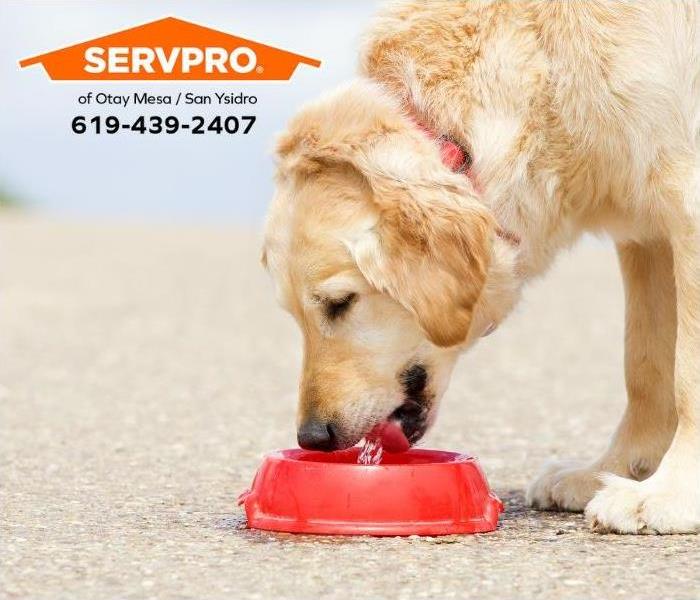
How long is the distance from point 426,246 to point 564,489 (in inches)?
46.9

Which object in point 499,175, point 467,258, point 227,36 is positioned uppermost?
point 227,36

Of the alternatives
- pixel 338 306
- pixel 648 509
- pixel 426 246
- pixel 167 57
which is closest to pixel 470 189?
pixel 426 246

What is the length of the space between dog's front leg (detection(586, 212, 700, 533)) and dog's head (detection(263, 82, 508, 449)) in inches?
24.7

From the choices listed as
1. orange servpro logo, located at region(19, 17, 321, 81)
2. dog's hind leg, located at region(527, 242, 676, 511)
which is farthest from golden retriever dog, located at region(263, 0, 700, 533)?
orange servpro logo, located at region(19, 17, 321, 81)

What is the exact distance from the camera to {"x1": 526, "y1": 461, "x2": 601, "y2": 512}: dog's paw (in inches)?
183

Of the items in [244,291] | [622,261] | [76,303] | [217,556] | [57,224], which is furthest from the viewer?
[57,224]

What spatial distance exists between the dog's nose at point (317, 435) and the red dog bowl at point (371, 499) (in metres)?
0.06

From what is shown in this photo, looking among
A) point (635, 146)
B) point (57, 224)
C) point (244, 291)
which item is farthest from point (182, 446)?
point (57, 224)

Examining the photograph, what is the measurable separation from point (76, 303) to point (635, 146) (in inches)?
376

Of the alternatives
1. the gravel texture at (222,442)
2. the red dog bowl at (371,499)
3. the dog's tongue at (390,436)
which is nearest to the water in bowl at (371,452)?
the dog's tongue at (390,436)

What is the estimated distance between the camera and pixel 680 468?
413 cm

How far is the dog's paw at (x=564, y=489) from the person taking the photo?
4.64m

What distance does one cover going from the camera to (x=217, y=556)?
12.3 ft

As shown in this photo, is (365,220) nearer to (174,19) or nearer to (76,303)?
(174,19)
